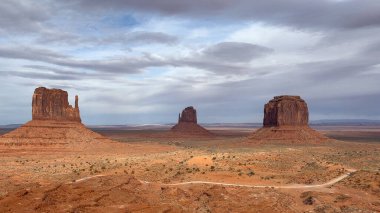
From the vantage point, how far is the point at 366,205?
28.9 meters

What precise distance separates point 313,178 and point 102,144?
5513 cm

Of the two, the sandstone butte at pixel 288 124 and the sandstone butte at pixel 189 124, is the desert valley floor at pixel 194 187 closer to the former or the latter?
the sandstone butte at pixel 288 124

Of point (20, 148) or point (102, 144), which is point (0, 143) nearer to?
point (20, 148)

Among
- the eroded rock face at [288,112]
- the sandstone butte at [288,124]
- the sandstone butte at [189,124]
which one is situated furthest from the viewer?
the sandstone butte at [189,124]

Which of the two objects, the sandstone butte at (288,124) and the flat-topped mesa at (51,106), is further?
the sandstone butte at (288,124)

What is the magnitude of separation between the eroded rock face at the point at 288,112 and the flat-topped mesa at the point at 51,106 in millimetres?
56778

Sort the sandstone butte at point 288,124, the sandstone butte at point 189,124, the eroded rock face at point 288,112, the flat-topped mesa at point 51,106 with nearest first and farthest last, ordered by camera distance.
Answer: the flat-topped mesa at point 51,106 < the sandstone butte at point 288,124 < the eroded rock face at point 288,112 < the sandstone butte at point 189,124

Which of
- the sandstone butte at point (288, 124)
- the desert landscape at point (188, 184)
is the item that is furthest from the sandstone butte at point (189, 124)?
the desert landscape at point (188, 184)

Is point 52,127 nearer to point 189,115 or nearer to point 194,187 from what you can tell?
point 194,187

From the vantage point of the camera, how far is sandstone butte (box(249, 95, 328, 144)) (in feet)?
331

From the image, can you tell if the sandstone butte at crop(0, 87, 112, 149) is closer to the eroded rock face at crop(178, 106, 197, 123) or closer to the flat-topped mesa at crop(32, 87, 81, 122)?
the flat-topped mesa at crop(32, 87, 81, 122)

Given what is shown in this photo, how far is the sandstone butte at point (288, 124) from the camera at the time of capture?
101m

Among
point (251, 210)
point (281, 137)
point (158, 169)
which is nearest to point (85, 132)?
point (158, 169)

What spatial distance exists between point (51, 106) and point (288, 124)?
6461cm
